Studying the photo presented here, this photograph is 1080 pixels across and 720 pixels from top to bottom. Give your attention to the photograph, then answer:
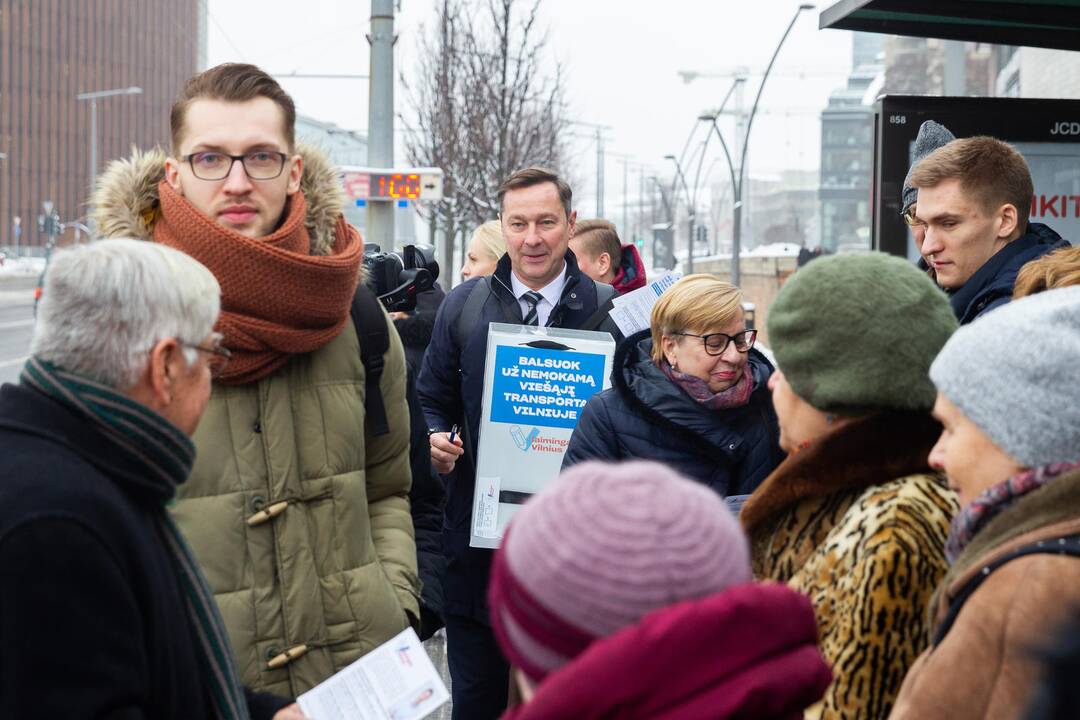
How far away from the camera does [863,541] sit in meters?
2.05

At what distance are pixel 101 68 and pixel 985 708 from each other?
105988 mm

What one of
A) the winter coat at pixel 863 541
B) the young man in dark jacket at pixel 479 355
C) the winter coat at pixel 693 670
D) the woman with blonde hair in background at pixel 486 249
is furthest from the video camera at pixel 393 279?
the winter coat at pixel 693 670

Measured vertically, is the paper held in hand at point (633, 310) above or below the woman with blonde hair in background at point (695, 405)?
above

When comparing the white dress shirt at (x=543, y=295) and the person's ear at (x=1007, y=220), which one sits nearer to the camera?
the person's ear at (x=1007, y=220)

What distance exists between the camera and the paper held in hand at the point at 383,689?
2439 mm

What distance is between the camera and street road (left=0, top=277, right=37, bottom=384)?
21656mm

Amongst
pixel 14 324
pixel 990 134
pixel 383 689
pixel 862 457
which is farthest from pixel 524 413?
pixel 14 324

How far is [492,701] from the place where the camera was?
432cm

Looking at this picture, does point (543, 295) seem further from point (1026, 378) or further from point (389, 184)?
point (389, 184)

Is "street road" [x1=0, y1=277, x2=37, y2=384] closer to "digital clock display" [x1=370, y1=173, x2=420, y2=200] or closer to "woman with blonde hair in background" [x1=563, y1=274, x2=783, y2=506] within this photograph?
"digital clock display" [x1=370, y1=173, x2=420, y2=200]

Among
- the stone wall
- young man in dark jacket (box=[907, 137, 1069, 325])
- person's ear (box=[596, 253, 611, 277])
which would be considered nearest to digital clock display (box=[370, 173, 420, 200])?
person's ear (box=[596, 253, 611, 277])

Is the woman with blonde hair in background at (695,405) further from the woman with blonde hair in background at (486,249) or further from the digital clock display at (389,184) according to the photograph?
the digital clock display at (389,184)

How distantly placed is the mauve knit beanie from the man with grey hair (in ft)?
2.37

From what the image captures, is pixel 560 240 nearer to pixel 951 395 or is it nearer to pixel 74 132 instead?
pixel 951 395
